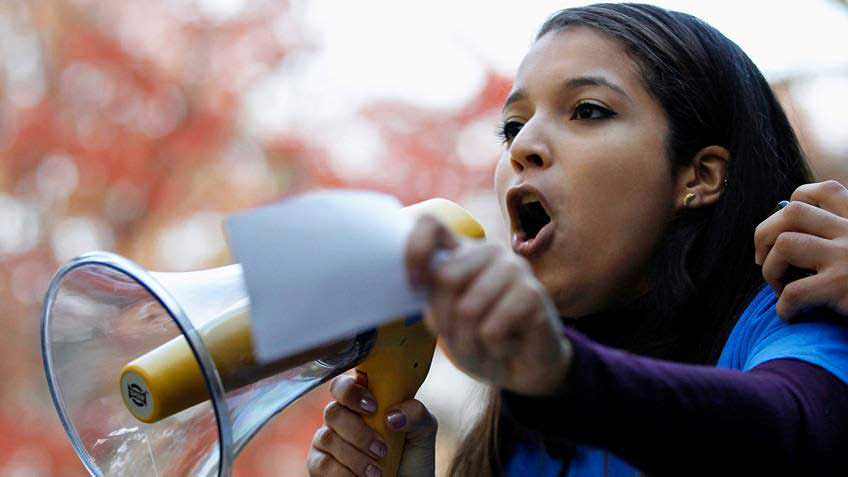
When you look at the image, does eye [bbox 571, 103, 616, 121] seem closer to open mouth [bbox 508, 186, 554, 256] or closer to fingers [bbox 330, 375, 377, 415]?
open mouth [bbox 508, 186, 554, 256]

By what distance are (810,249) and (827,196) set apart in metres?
0.11

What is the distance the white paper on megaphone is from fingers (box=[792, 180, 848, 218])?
1.86 ft

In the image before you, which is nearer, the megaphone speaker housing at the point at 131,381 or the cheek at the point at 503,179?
the megaphone speaker housing at the point at 131,381

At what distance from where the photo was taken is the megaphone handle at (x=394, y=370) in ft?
4.15

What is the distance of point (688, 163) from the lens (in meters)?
1.32

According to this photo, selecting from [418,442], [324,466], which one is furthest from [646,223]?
[324,466]

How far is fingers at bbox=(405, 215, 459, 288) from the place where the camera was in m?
0.64

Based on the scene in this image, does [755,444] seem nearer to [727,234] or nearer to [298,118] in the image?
[727,234]

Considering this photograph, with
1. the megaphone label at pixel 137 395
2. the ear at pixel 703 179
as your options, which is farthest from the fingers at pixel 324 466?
the ear at pixel 703 179

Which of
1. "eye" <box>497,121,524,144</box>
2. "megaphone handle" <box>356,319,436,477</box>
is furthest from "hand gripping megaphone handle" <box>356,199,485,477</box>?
"eye" <box>497,121,524,144</box>

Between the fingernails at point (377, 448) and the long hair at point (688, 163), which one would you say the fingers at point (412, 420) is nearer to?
the fingernails at point (377, 448)

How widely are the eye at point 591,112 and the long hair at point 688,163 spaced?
8 centimetres

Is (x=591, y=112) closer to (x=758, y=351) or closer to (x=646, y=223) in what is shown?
(x=646, y=223)

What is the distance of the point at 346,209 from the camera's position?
2.29 feet
